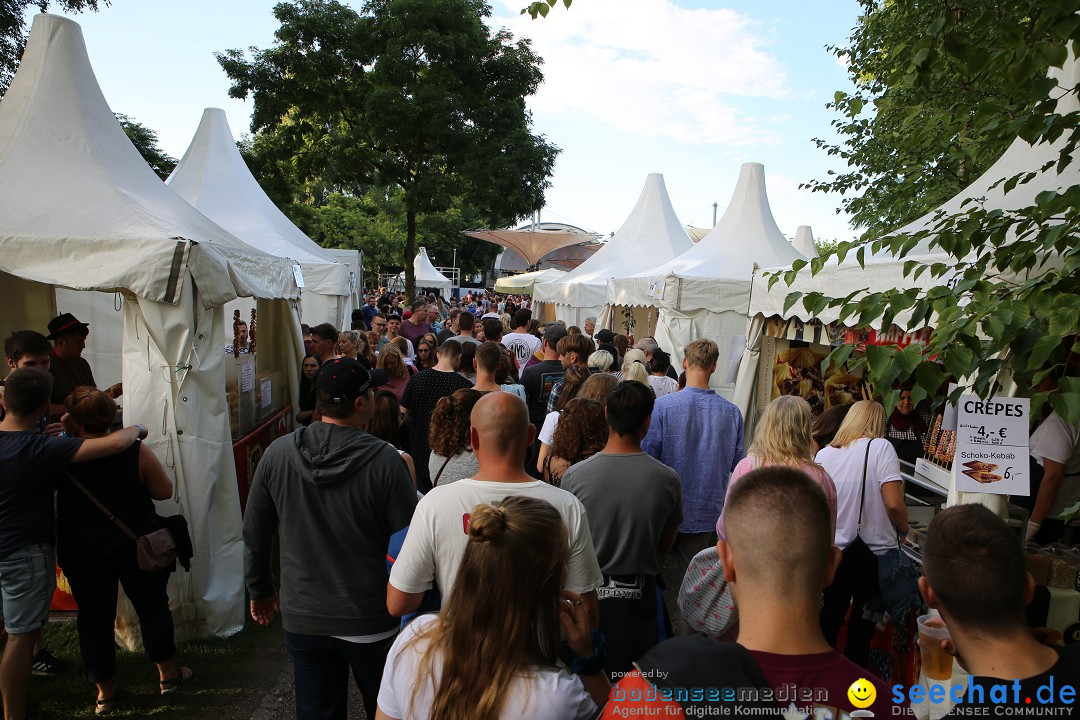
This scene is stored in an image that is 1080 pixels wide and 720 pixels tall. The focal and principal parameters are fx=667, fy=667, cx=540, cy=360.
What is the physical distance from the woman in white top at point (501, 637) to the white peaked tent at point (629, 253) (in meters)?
13.2

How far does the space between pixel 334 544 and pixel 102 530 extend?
67.3 inches

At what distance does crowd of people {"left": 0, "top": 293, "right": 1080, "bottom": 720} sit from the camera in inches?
58.9

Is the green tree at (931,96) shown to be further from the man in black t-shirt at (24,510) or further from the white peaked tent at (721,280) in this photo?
the man in black t-shirt at (24,510)

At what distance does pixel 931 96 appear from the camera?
9.69 metres

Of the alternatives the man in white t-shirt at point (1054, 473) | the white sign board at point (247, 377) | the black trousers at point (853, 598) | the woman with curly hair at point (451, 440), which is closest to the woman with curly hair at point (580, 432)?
the woman with curly hair at point (451, 440)

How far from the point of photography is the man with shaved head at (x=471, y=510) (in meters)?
2.25

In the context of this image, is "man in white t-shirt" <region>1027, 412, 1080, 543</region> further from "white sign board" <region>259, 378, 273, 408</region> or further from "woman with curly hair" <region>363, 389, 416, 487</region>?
"white sign board" <region>259, 378, 273, 408</region>

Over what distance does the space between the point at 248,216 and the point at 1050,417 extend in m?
10.6

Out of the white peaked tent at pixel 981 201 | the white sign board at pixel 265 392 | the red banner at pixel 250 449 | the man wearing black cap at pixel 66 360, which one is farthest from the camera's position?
the white sign board at pixel 265 392

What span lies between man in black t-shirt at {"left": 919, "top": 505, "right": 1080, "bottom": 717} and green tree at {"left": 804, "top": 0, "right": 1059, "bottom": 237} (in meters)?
1.87

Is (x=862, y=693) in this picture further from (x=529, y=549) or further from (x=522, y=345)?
(x=522, y=345)

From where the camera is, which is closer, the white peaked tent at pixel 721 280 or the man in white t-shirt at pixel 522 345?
the man in white t-shirt at pixel 522 345

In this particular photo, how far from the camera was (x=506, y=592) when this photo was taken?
1.57 meters

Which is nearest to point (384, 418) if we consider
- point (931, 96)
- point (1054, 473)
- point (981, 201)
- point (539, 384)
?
point (539, 384)
